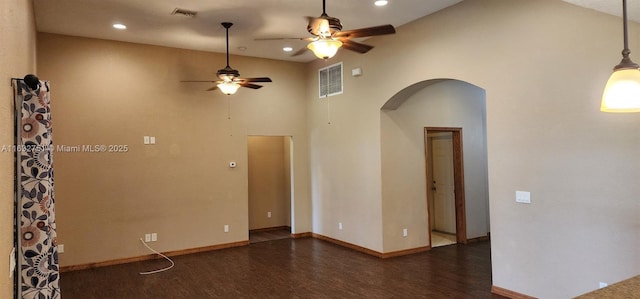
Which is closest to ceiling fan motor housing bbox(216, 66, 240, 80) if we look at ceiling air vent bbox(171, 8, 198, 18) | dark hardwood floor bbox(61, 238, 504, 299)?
ceiling air vent bbox(171, 8, 198, 18)

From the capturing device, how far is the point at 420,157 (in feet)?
21.5

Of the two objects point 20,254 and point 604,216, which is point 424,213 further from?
point 20,254

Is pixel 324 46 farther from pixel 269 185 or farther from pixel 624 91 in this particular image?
pixel 269 185

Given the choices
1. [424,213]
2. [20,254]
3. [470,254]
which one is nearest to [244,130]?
[424,213]

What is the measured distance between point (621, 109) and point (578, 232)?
2.25 m

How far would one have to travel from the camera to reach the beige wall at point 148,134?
5.83 m

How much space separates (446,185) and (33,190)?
6698 mm

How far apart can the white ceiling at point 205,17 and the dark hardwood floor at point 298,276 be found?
352 cm

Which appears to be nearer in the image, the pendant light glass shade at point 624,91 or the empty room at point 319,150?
the pendant light glass shade at point 624,91

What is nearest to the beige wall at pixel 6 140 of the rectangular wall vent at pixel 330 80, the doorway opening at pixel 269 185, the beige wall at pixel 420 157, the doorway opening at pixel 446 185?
the beige wall at pixel 420 157

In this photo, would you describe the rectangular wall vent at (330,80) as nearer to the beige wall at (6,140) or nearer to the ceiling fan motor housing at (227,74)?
the ceiling fan motor housing at (227,74)

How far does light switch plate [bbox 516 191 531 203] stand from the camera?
4.17 meters

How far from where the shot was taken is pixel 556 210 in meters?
3.93

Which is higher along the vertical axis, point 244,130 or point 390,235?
point 244,130
